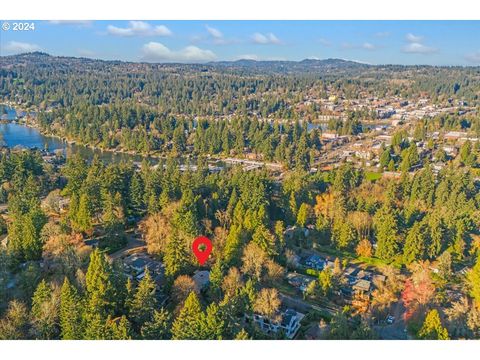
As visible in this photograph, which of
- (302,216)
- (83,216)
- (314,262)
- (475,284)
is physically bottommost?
(314,262)

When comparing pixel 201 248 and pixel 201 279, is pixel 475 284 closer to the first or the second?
pixel 201 279

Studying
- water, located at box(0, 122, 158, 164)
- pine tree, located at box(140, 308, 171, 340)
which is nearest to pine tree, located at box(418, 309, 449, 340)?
pine tree, located at box(140, 308, 171, 340)

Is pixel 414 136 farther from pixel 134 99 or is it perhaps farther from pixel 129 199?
pixel 134 99

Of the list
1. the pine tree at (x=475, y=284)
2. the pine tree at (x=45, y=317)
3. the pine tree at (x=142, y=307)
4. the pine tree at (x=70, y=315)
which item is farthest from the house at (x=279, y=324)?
the pine tree at (x=475, y=284)

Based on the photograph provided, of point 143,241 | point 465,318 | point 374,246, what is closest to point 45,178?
point 143,241

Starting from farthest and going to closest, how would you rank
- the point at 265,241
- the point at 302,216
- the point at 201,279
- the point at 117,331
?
the point at 302,216 → the point at 265,241 → the point at 201,279 → the point at 117,331

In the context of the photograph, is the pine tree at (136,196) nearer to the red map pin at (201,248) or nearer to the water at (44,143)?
the red map pin at (201,248)

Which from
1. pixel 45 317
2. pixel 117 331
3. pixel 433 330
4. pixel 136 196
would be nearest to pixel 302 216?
pixel 136 196
